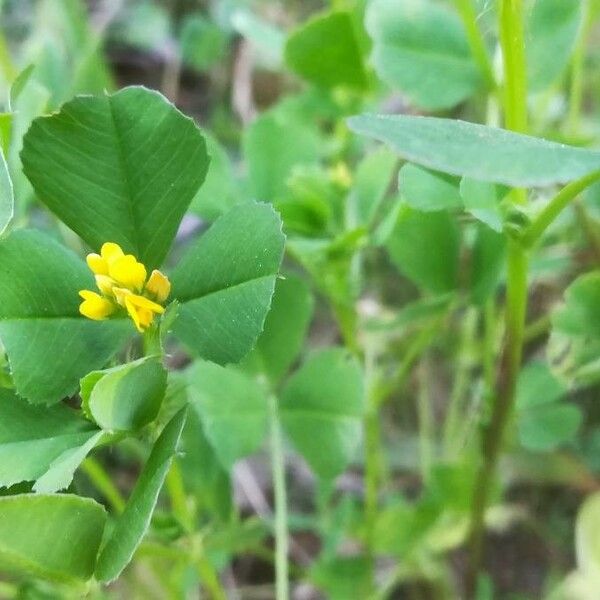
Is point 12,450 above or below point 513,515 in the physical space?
above

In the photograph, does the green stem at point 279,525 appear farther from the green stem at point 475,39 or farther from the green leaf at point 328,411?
the green stem at point 475,39

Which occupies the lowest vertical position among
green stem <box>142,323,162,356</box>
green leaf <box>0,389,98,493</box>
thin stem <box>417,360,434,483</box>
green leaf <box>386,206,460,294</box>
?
thin stem <box>417,360,434,483</box>

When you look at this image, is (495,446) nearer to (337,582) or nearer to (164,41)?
(337,582)

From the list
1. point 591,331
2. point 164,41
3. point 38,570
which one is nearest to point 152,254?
point 38,570

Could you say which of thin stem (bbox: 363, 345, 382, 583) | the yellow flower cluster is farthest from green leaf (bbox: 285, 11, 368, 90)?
the yellow flower cluster

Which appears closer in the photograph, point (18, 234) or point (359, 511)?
point (18, 234)

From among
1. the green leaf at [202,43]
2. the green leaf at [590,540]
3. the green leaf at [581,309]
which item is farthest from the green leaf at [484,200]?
the green leaf at [202,43]

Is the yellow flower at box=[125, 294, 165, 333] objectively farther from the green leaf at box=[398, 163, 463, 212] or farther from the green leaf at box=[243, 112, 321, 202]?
the green leaf at box=[243, 112, 321, 202]
